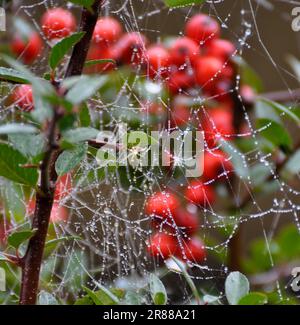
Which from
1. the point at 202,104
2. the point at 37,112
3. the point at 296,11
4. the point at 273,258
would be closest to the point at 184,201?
the point at 202,104

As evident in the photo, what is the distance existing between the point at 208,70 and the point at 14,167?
2.13 ft

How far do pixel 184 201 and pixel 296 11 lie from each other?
0.47 metres

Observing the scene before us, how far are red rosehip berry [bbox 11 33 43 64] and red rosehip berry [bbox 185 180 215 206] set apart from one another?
365 millimetres

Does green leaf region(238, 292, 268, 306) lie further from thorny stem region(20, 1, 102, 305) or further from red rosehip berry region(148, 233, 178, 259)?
red rosehip berry region(148, 233, 178, 259)

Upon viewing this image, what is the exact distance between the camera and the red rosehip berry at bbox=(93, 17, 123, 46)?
1146 millimetres

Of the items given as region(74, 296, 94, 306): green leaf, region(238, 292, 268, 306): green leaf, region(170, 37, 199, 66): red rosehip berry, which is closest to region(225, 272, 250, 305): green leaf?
region(238, 292, 268, 306): green leaf

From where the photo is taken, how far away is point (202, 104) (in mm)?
1125

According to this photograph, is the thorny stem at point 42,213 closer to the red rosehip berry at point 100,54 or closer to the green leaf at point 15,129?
the green leaf at point 15,129

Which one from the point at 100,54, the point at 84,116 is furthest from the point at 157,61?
the point at 84,116

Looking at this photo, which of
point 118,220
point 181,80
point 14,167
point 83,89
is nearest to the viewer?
point 83,89

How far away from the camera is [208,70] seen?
3.73 ft

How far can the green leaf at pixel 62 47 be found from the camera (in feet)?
1.71

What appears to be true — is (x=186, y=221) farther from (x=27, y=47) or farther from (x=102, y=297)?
(x=102, y=297)
